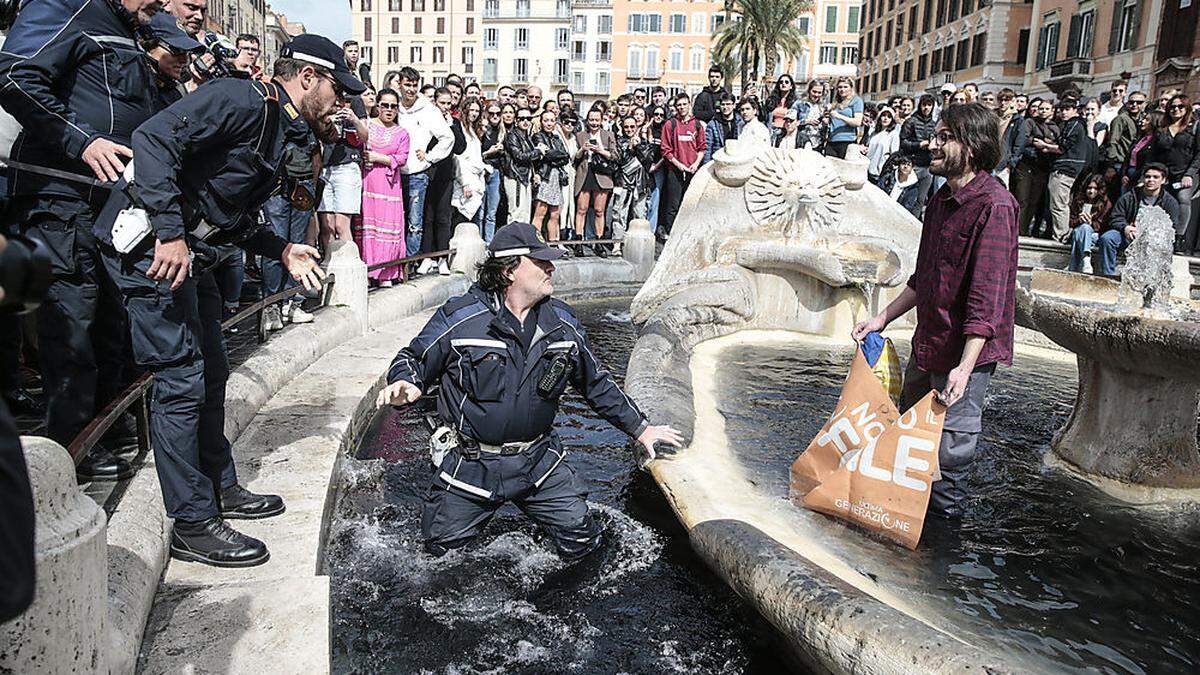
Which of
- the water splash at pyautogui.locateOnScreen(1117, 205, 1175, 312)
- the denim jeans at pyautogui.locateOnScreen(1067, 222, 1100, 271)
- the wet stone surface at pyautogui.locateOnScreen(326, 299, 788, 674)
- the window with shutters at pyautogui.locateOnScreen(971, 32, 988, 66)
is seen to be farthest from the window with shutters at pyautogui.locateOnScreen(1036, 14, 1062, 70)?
the wet stone surface at pyautogui.locateOnScreen(326, 299, 788, 674)

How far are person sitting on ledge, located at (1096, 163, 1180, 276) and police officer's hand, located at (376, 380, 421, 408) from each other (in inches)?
375

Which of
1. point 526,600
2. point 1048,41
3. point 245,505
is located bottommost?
point 526,600

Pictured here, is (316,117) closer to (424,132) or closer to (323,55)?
(323,55)

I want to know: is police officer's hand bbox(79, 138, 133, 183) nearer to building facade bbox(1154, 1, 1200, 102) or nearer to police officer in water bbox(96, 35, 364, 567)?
police officer in water bbox(96, 35, 364, 567)

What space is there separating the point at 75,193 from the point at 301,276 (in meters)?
0.91

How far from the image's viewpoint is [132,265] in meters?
3.05

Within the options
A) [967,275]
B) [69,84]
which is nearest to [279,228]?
[69,84]

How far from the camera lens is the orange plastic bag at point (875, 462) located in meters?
3.57

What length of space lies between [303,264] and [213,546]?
107 centimetres

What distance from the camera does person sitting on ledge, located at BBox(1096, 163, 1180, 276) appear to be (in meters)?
10.6

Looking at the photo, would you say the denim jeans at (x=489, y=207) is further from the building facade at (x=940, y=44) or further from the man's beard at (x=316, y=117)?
the building facade at (x=940, y=44)

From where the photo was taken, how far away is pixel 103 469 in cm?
367

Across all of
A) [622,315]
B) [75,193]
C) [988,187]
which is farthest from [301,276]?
[622,315]

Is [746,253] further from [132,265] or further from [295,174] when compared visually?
[132,265]
